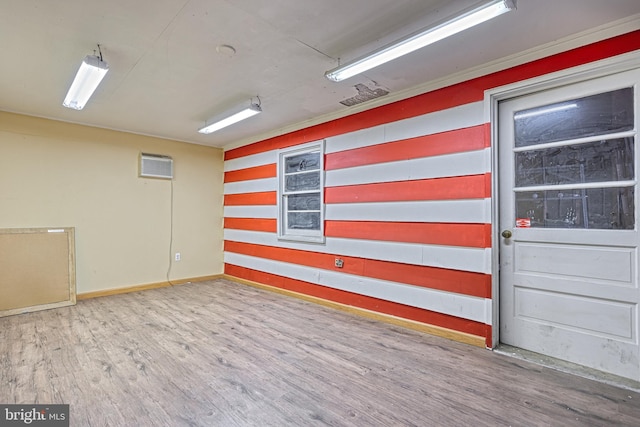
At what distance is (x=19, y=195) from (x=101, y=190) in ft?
3.01

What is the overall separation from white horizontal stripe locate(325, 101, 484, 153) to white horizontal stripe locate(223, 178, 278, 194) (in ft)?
4.38

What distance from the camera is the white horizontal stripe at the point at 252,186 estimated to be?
16.7 feet

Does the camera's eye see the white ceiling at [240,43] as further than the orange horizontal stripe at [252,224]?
No

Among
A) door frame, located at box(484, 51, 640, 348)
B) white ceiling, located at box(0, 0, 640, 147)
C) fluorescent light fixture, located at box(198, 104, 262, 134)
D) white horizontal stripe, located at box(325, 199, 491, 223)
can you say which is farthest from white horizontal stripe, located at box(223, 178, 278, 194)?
door frame, located at box(484, 51, 640, 348)

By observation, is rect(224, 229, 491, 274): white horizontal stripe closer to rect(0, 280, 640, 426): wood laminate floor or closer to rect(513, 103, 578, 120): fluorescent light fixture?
rect(0, 280, 640, 426): wood laminate floor

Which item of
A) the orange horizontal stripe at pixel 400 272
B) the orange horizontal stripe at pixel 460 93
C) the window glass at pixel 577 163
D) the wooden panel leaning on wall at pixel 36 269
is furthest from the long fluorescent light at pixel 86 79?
the window glass at pixel 577 163

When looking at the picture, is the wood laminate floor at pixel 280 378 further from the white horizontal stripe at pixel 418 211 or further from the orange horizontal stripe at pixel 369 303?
the white horizontal stripe at pixel 418 211

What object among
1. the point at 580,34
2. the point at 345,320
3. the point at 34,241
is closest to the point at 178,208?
the point at 34,241

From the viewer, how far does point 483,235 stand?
2.85m

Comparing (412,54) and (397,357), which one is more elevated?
(412,54)

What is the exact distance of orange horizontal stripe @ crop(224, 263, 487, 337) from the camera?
9.66 feet

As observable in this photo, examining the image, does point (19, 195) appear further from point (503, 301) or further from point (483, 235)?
point (503, 301)

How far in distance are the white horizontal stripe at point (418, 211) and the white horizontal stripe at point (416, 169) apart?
28cm

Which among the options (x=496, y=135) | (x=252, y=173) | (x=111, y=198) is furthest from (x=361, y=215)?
(x=111, y=198)
